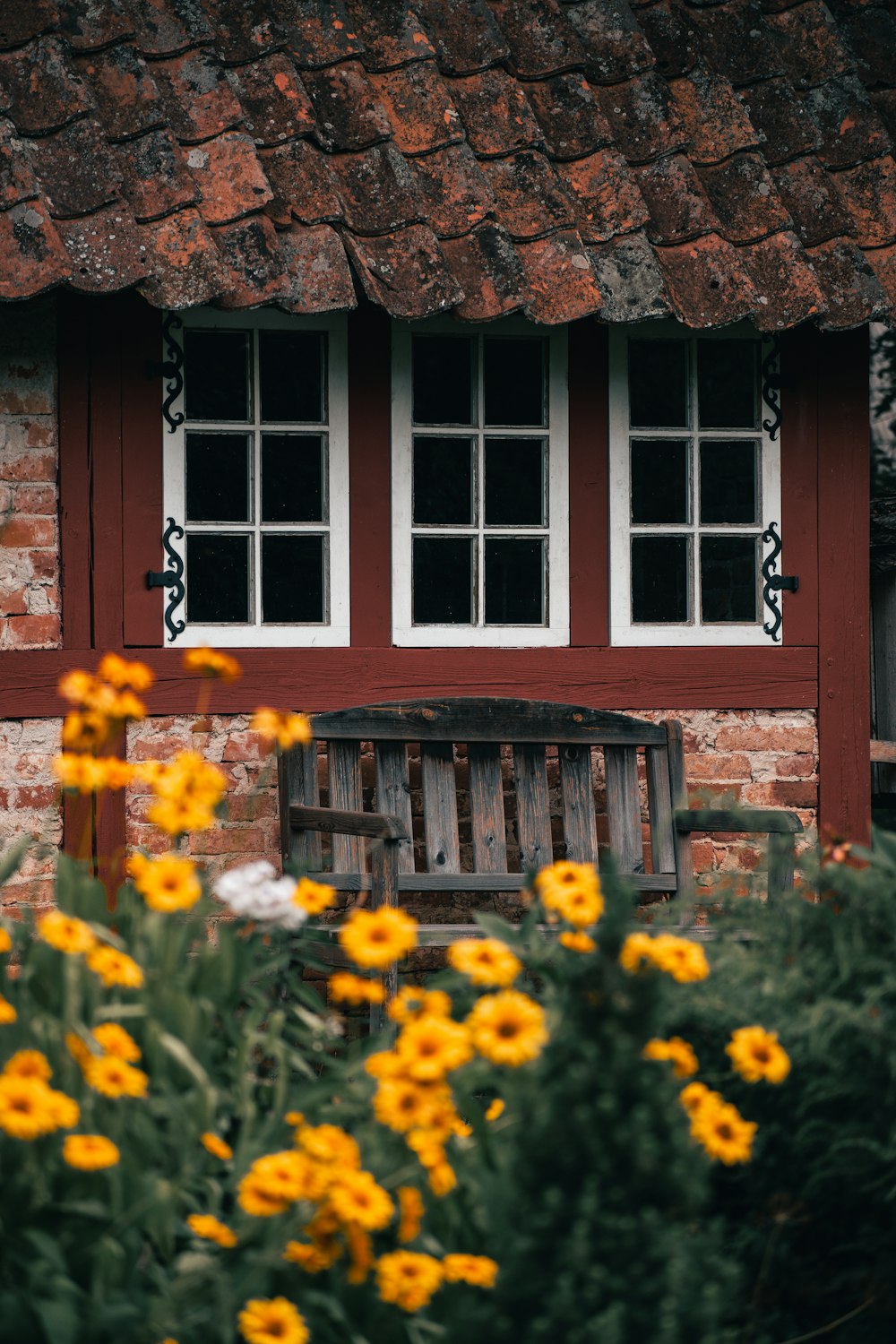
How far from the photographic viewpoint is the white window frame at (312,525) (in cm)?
464

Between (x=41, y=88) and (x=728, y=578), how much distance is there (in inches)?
106

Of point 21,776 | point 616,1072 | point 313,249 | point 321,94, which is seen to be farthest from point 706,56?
point 616,1072

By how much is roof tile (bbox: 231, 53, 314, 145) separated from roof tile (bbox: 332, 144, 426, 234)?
0.17 m

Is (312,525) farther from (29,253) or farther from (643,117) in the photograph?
(643,117)

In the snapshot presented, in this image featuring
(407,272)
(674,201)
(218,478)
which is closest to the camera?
(407,272)

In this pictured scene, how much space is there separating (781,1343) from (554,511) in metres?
3.12

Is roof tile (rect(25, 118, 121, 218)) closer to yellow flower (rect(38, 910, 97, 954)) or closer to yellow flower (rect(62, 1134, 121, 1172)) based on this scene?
yellow flower (rect(38, 910, 97, 954))

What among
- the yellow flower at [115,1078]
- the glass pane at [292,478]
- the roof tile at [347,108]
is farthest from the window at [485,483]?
the yellow flower at [115,1078]

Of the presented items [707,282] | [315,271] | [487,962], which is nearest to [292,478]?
[315,271]

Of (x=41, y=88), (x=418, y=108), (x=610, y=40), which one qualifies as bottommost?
(x=41, y=88)

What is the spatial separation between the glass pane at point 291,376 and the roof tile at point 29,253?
2.77ft

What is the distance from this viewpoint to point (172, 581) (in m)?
4.55

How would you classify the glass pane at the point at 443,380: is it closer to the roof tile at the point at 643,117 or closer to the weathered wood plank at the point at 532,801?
the roof tile at the point at 643,117

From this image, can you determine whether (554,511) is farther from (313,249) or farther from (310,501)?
(313,249)
